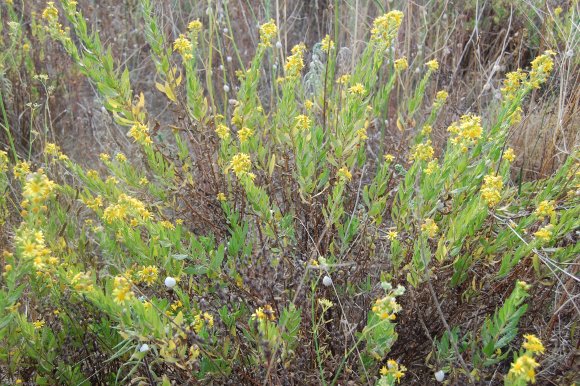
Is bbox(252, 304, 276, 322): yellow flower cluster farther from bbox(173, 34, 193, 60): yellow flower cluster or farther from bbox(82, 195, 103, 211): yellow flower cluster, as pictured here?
bbox(173, 34, 193, 60): yellow flower cluster

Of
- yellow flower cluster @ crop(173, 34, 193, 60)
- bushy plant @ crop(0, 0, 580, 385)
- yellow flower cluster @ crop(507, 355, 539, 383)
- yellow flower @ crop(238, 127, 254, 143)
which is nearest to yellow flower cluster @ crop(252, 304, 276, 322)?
bushy plant @ crop(0, 0, 580, 385)

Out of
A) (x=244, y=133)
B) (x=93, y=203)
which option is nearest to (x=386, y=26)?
(x=244, y=133)

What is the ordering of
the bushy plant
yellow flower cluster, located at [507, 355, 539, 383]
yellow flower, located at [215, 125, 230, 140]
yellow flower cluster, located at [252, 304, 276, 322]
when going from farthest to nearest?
yellow flower, located at [215, 125, 230, 140] → the bushy plant → yellow flower cluster, located at [252, 304, 276, 322] → yellow flower cluster, located at [507, 355, 539, 383]

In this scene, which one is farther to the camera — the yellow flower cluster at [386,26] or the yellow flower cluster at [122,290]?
the yellow flower cluster at [386,26]

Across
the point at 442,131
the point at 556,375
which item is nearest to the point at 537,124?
the point at 442,131

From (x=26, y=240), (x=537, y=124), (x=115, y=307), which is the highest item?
(x=26, y=240)

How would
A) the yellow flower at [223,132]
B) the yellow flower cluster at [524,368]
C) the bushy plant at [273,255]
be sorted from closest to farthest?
the yellow flower cluster at [524,368] → the bushy plant at [273,255] → the yellow flower at [223,132]

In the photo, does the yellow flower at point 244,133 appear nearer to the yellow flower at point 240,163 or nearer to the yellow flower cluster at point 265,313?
the yellow flower at point 240,163

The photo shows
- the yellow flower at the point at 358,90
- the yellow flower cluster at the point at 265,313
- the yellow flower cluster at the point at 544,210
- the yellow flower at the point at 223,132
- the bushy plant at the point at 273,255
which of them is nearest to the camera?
the yellow flower cluster at the point at 265,313

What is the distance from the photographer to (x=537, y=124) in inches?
116

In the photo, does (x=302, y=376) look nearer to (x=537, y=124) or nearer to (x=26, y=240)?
(x=26, y=240)

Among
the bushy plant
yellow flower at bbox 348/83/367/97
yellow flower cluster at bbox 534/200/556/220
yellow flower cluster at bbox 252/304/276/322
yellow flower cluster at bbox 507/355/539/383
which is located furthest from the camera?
yellow flower at bbox 348/83/367/97

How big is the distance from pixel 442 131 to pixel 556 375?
1.38 m

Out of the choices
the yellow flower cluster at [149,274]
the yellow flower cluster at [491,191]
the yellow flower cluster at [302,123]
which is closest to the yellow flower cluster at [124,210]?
the yellow flower cluster at [149,274]
